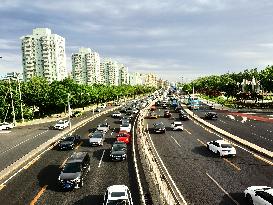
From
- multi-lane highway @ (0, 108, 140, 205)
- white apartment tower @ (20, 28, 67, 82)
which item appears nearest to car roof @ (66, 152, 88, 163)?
multi-lane highway @ (0, 108, 140, 205)

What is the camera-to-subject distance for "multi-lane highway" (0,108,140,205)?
22.6m

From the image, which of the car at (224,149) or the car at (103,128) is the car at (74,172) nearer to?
the car at (224,149)

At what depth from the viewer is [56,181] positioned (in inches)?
1050

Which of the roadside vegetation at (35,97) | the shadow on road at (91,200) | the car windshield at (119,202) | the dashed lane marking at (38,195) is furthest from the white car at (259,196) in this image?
the roadside vegetation at (35,97)

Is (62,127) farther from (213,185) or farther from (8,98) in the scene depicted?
(213,185)

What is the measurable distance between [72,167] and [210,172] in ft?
40.2

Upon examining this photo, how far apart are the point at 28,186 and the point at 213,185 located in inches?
591

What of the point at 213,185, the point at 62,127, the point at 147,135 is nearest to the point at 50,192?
the point at 213,185

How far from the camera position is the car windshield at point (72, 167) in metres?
25.8

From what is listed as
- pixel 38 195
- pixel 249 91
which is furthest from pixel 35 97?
pixel 249 91

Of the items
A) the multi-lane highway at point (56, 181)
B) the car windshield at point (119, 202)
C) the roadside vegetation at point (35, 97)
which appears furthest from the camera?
the roadside vegetation at point (35, 97)

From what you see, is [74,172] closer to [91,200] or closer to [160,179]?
[91,200]

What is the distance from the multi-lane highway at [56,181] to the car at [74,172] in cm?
52

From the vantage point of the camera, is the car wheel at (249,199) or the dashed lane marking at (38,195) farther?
the dashed lane marking at (38,195)
